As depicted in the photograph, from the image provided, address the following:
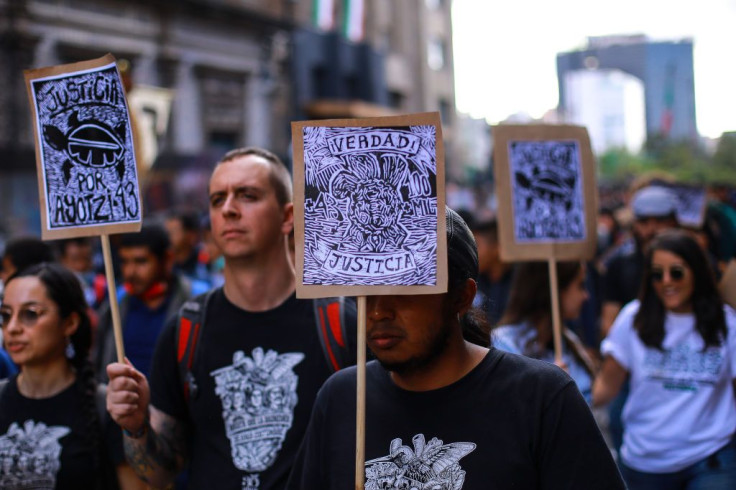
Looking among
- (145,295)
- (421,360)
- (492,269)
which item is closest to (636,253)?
(492,269)

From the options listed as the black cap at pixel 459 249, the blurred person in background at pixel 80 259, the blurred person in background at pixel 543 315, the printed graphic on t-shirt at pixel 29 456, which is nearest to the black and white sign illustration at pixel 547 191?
the blurred person in background at pixel 543 315

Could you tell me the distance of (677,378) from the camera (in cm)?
398

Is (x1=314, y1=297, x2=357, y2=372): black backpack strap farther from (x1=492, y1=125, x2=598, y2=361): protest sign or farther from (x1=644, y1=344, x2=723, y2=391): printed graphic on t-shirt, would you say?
(x1=644, y1=344, x2=723, y2=391): printed graphic on t-shirt

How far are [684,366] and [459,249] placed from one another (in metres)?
2.15

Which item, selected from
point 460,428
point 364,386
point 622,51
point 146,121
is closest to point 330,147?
point 364,386

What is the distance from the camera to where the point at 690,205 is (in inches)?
261

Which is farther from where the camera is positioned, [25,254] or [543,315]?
[25,254]

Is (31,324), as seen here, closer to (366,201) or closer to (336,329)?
(336,329)

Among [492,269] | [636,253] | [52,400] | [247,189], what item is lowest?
[52,400]

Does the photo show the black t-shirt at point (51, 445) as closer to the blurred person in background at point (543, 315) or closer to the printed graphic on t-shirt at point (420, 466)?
the printed graphic on t-shirt at point (420, 466)

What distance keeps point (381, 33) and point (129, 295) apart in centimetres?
3031

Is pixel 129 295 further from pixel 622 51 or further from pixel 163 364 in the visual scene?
pixel 622 51

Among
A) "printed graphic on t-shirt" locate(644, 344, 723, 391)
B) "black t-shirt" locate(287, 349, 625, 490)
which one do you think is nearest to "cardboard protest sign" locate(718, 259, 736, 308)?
"printed graphic on t-shirt" locate(644, 344, 723, 391)

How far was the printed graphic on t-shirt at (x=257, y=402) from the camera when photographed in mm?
2938
